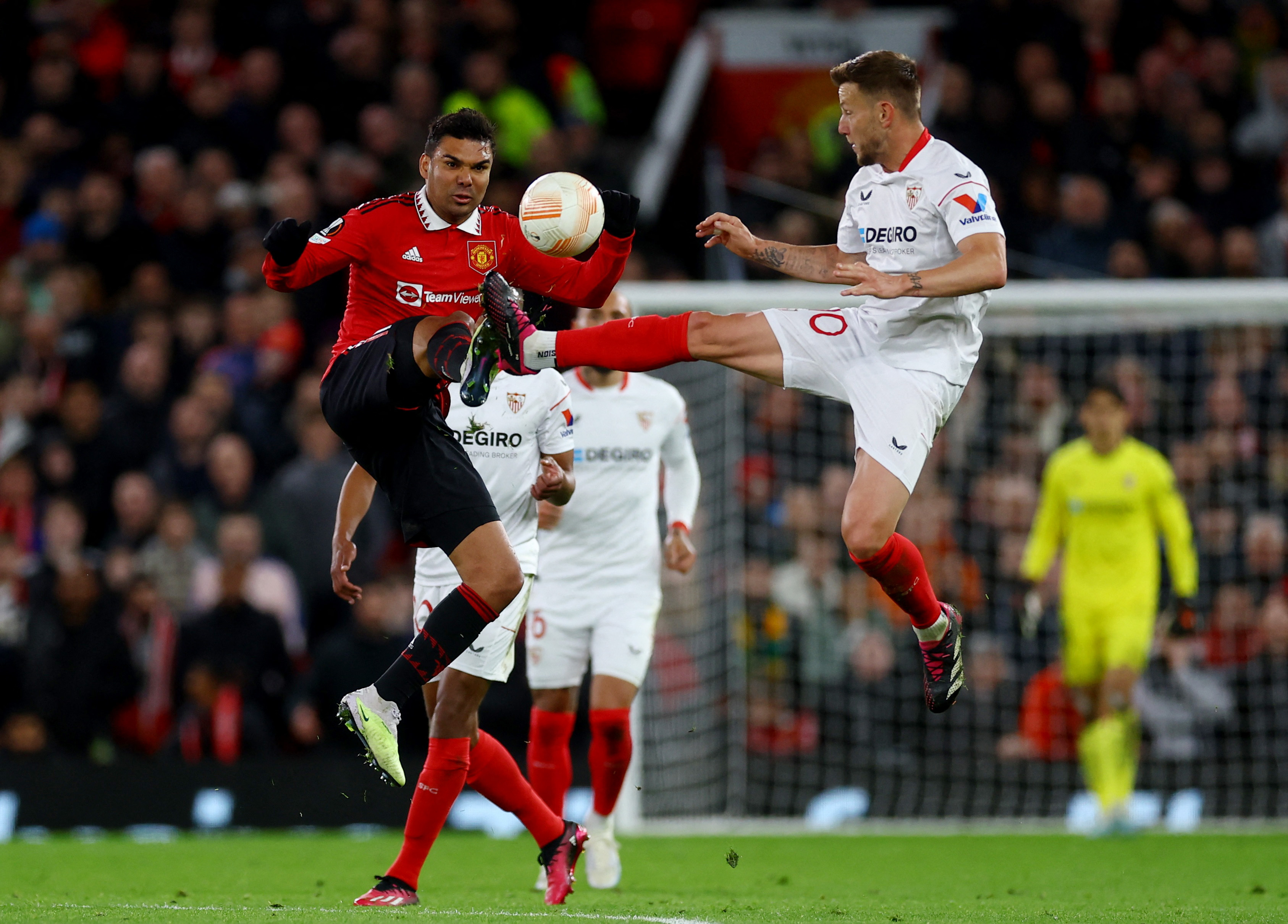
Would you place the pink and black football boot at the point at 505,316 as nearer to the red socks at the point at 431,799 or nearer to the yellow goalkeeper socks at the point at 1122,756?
the red socks at the point at 431,799

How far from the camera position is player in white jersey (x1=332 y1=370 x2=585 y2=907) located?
6664mm

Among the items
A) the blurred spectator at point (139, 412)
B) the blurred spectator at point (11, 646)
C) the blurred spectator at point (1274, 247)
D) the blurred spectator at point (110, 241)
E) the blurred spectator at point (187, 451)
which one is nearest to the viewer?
the blurred spectator at point (11, 646)

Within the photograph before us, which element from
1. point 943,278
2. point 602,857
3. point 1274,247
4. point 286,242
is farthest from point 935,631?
point 1274,247

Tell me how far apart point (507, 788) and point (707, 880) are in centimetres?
159

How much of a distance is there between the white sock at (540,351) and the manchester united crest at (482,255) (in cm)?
31

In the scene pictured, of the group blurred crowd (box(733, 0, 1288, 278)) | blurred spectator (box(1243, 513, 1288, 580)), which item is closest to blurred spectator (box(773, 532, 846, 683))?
blurred crowd (box(733, 0, 1288, 278))

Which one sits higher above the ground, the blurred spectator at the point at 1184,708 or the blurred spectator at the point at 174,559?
the blurred spectator at the point at 174,559

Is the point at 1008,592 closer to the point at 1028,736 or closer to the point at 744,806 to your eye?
the point at 1028,736

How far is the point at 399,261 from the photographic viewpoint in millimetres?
6180

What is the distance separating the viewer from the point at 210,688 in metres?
10.9

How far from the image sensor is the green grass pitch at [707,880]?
6.19 meters

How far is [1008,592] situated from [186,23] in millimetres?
8217

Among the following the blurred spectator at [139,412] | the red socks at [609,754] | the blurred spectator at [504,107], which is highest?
the blurred spectator at [504,107]

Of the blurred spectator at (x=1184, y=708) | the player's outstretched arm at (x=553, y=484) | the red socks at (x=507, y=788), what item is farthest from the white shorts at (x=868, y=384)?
the blurred spectator at (x=1184, y=708)
